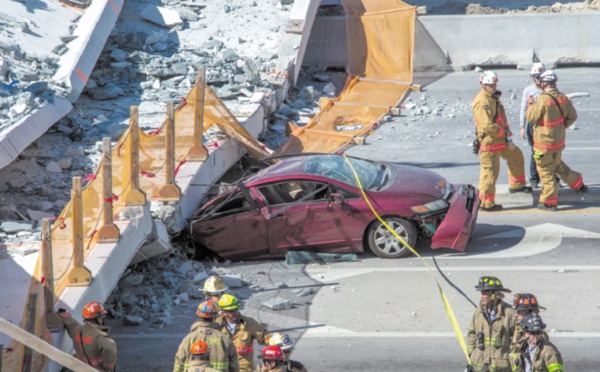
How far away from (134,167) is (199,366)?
4636mm

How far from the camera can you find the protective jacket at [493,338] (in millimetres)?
9727

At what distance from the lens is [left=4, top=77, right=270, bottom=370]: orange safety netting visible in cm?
1055

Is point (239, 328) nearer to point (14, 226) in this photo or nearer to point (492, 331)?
point (492, 331)

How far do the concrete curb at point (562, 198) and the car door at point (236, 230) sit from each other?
382 centimetres

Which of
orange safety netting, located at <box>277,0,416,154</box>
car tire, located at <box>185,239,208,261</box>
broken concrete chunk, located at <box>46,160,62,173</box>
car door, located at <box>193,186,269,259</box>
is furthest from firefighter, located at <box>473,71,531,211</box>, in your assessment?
broken concrete chunk, located at <box>46,160,62,173</box>

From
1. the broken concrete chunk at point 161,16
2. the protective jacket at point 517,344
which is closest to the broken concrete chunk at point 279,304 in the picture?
the protective jacket at point 517,344

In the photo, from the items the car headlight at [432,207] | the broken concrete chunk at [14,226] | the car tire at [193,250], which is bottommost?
the car tire at [193,250]

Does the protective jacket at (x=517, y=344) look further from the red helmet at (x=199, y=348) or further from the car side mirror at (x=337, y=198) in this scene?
the car side mirror at (x=337, y=198)

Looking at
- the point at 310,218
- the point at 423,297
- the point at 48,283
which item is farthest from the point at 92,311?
the point at 310,218

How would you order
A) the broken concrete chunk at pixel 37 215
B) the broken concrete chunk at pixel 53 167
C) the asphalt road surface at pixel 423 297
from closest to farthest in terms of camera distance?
the asphalt road surface at pixel 423 297 → the broken concrete chunk at pixel 37 215 → the broken concrete chunk at pixel 53 167

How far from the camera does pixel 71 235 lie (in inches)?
424

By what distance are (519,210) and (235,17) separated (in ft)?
31.3

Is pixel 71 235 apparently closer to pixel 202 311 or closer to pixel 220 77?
pixel 202 311

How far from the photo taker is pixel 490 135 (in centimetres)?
1517
